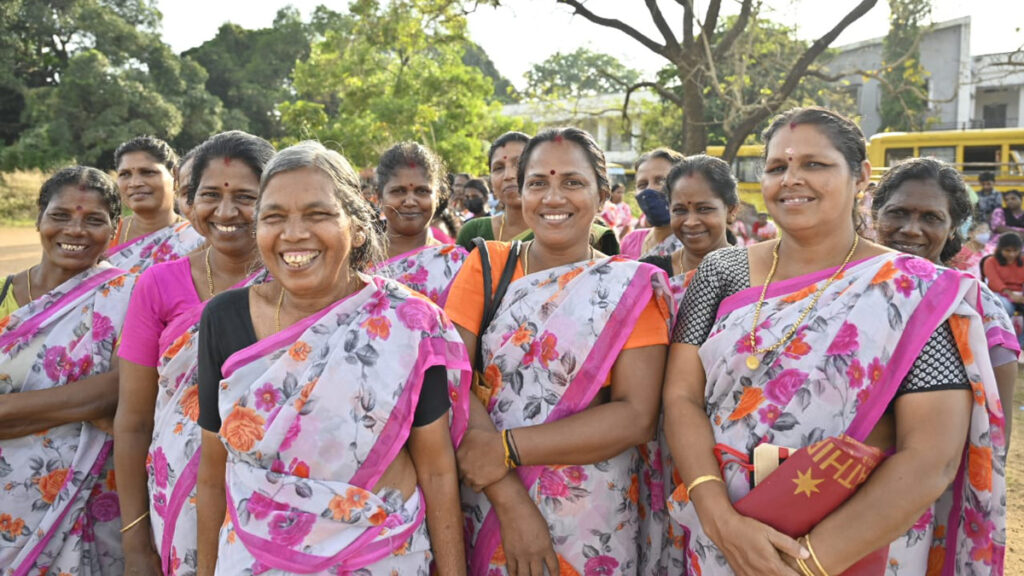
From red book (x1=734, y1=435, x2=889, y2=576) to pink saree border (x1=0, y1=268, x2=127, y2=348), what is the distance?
2461mm

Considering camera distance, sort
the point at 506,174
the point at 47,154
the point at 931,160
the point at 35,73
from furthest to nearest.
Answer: the point at 35,73, the point at 47,154, the point at 506,174, the point at 931,160

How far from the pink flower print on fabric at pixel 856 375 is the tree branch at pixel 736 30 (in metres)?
9.34

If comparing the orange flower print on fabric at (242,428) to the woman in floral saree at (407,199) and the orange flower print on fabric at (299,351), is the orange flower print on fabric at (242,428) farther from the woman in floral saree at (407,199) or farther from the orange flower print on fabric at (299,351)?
the woman in floral saree at (407,199)

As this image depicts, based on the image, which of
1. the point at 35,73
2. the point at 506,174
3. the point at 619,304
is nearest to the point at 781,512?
the point at 619,304

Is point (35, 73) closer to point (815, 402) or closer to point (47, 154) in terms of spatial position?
point (47, 154)

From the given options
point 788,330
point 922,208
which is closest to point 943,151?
point 922,208

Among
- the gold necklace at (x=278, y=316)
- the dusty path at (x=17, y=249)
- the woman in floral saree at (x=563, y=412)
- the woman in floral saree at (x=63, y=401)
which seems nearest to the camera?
the gold necklace at (x=278, y=316)

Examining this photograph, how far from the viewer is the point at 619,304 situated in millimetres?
2348

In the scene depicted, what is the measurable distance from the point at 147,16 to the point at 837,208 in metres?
28.5

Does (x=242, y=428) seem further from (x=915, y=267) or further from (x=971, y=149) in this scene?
(x=971, y=149)

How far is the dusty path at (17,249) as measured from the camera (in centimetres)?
1269

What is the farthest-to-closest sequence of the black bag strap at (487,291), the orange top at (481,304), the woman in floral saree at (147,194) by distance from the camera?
the woman in floral saree at (147,194)
the black bag strap at (487,291)
the orange top at (481,304)

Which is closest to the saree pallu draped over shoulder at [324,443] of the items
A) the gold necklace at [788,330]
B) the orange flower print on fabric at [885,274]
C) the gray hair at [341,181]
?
the gray hair at [341,181]

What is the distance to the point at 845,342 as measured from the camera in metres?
2.06
